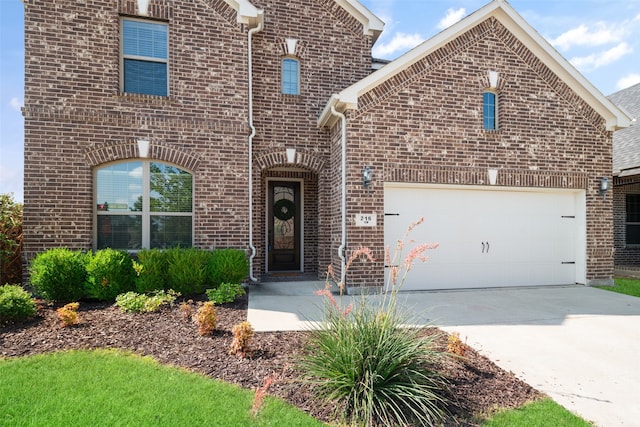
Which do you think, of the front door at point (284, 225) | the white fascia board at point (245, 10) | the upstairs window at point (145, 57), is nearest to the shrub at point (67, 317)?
the upstairs window at point (145, 57)

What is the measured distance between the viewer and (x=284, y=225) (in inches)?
391

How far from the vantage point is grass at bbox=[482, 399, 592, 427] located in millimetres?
2855

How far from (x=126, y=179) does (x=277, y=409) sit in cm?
627

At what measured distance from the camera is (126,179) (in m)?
7.41

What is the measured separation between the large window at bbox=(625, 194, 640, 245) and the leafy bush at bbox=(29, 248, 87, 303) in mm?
16571

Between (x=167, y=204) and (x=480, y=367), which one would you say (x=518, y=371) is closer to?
(x=480, y=367)

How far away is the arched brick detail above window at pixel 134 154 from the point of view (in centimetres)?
714

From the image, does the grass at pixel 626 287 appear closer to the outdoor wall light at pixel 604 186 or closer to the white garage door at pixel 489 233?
the white garage door at pixel 489 233

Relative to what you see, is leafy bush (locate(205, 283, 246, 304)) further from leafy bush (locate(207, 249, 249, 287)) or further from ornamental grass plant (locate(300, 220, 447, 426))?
ornamental grass plant (locate(300, 220, 447, 426))

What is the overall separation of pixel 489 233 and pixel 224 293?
613cm

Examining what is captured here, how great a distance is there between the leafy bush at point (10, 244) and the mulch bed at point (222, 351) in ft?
7.89

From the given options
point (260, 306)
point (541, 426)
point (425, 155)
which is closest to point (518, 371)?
point (541, 426)

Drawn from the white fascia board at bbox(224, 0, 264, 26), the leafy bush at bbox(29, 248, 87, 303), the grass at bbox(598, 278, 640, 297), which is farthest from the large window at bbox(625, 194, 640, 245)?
the leafy bush at bbox(29, 248, 87, 303)

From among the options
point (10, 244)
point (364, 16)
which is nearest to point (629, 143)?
point (364, 16)
